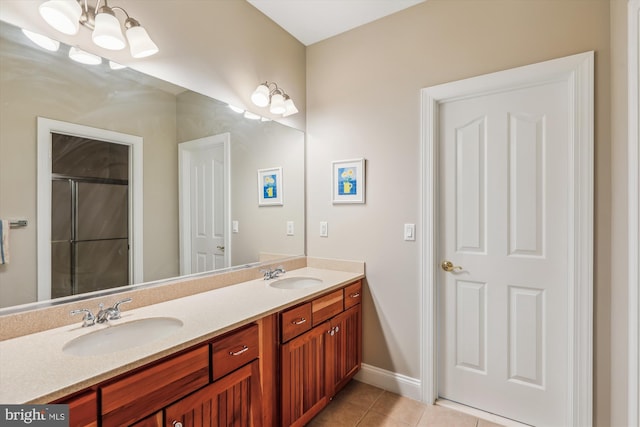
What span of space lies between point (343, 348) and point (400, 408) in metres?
0.52

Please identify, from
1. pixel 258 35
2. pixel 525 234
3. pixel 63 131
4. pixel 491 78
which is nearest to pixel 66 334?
pixel 63 131

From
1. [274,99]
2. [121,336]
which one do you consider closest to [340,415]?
[121,336]

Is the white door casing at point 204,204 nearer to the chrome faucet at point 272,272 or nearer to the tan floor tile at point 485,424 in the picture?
the chrome faucet at point 272,272

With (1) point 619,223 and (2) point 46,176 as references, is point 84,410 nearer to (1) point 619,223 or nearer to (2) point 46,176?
(2) point 46,176

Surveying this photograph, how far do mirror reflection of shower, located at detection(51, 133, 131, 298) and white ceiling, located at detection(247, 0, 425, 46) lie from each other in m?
1.47

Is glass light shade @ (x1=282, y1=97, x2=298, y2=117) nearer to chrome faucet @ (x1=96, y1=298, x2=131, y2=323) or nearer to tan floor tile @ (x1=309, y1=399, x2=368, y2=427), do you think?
chrome faucet @ (x1=96, y1=298, x2=131, y2=323)

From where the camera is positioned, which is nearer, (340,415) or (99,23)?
(99,23)

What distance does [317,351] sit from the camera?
5.81ft

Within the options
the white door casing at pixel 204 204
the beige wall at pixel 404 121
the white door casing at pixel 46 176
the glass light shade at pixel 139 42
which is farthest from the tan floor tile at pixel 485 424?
the glass light shade at pixel 139 42

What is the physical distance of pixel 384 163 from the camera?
2166 mm

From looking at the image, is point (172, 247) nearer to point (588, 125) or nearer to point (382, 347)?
point (382, 347)

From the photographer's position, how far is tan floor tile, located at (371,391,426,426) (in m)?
1.85

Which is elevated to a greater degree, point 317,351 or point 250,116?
point 250,116
